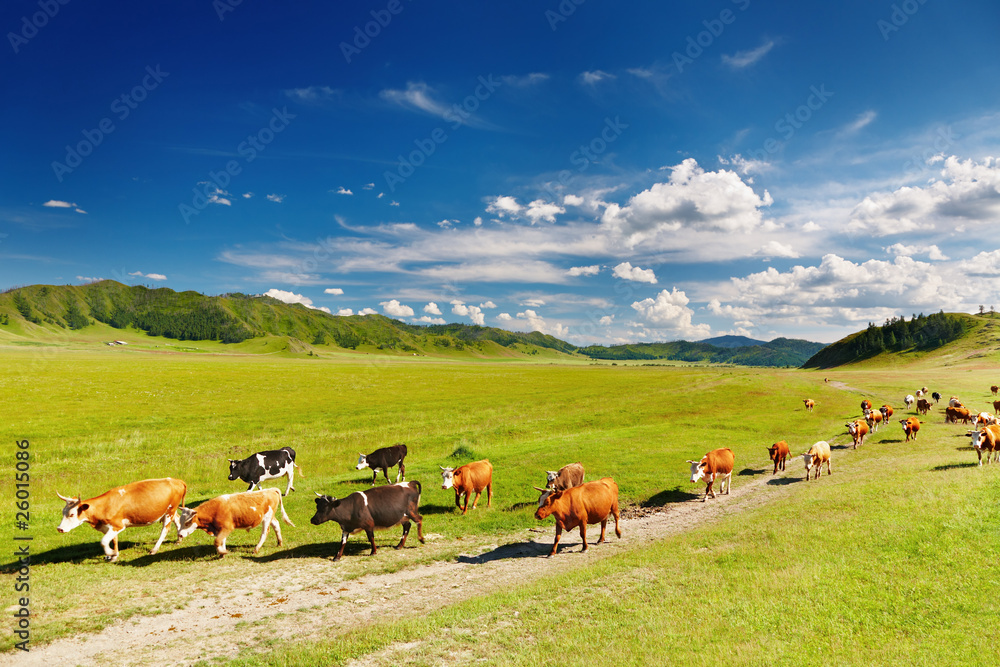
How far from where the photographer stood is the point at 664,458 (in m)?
26.5

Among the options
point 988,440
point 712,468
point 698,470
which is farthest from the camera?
point 988,440

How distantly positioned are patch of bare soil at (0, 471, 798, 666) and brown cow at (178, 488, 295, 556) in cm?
228

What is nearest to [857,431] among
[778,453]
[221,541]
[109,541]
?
[778,453]

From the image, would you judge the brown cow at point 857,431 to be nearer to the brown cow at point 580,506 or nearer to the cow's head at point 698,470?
the cow's head at point 698,470

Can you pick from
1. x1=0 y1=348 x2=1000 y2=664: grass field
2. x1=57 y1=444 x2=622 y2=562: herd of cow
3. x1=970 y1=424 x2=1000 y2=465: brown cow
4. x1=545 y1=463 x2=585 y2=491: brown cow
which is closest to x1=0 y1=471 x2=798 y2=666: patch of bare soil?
x1=0 y1=348 x2=1000 y2=664: grass field

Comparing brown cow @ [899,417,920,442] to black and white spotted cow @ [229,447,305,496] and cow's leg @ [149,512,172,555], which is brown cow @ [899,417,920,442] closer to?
black and white spotted cow @ [229,447,305,496]

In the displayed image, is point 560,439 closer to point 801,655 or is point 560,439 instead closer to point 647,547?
point 647,547

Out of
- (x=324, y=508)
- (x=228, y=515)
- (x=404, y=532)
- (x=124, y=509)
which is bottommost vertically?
(x=404, y=532)

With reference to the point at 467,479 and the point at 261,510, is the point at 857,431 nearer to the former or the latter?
the point at 467,479

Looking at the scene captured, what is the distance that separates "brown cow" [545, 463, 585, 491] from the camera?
18.6 meters

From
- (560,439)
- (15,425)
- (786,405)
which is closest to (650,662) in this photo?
(560,439)

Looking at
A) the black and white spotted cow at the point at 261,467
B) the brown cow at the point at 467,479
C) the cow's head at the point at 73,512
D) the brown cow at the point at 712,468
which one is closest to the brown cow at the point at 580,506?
the brown cow at the point at 467,479

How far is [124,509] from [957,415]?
183 feet

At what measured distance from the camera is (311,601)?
35.5 ft
